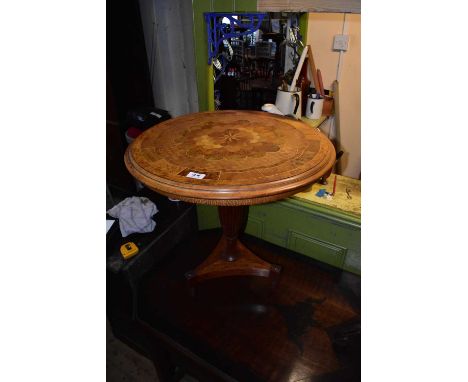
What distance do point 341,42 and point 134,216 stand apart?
240 cm

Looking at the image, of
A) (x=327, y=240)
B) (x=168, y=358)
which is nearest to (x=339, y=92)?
(x=327, y=240)

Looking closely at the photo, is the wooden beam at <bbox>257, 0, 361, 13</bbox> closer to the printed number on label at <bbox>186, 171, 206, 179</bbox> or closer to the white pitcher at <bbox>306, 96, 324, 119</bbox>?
the white pitcher at <bbox>306, 96, 324, 119</bbox>

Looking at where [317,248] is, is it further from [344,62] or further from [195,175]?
[344,62]

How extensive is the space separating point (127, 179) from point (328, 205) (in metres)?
2.10

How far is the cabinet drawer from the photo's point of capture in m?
1.89

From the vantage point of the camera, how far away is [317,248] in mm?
1967

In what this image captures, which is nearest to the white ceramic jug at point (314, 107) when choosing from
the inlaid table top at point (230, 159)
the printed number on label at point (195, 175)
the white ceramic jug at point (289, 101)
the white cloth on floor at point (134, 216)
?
the white ceramic jug at point (289, 101)

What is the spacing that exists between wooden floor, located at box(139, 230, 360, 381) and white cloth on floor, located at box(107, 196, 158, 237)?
0.97 ft

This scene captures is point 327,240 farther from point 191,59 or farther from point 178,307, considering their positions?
point 191,59

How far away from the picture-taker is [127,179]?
3.02 meters

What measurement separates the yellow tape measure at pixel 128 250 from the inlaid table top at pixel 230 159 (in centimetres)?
76

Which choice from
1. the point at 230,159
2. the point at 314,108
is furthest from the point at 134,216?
the point at 314,108

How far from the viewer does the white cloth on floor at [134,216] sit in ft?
6.21

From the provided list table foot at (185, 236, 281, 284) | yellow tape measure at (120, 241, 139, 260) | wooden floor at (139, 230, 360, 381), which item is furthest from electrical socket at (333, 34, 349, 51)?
yellow tape measure at (120, 241, 139, 260)
